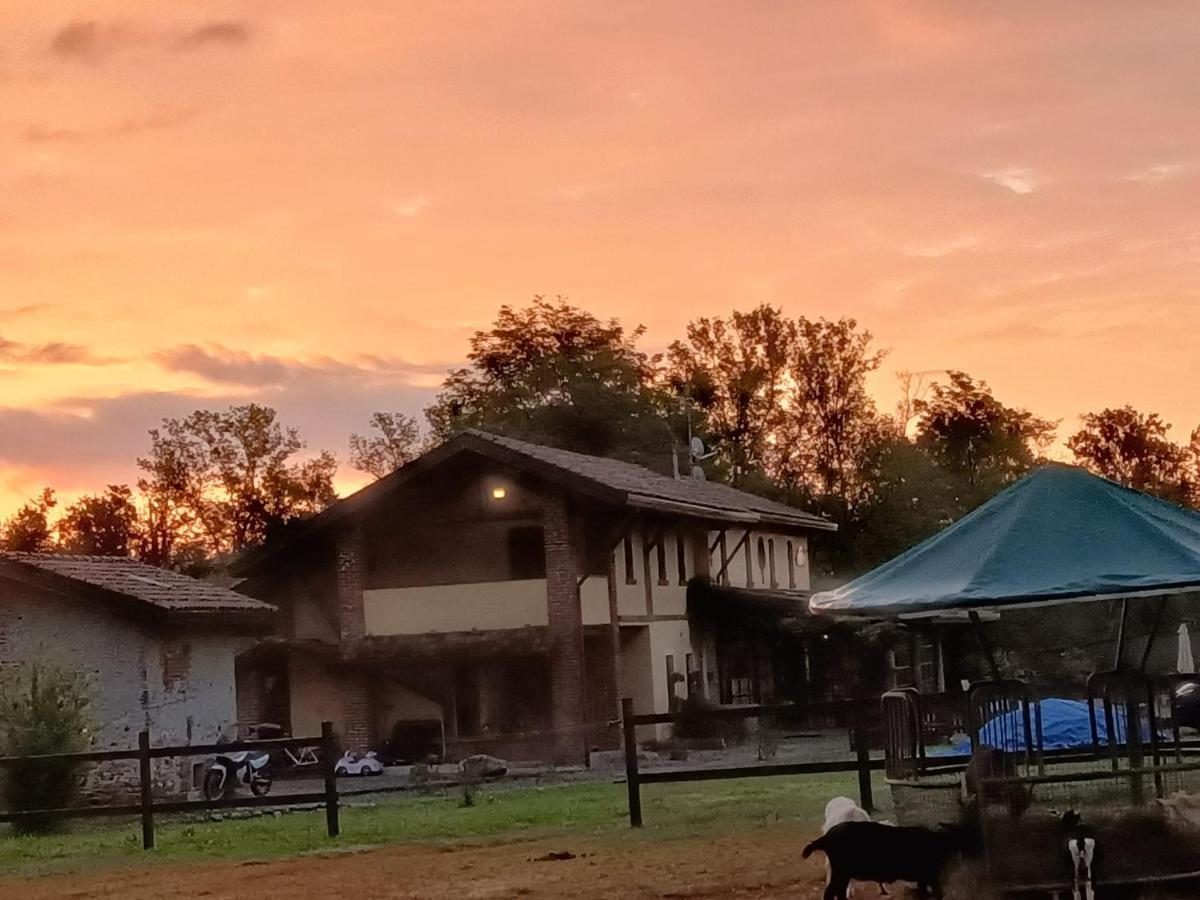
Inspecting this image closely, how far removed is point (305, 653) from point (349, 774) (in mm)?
5259

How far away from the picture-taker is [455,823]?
20.5 meters

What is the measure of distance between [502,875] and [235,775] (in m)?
12.4

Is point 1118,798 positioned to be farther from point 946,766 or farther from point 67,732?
point 67,732

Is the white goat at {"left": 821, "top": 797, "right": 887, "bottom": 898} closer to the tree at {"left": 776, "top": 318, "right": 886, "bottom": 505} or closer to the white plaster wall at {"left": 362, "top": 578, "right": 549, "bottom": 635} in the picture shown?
the white plaster wall at {"left": 362, "top": 578, "right": 549, "bottom": 635}

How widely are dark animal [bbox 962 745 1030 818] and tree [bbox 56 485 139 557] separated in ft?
209

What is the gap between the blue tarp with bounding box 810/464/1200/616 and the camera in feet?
38.0

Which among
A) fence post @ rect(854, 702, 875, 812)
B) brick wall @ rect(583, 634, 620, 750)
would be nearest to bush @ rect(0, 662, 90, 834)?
fence post @ rect(854, 702, 875, 812)

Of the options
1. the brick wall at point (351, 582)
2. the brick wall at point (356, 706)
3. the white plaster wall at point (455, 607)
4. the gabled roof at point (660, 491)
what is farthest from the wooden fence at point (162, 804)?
the brick wall at point (356, 706)

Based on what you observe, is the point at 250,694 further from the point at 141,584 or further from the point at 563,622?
the point at 141,584

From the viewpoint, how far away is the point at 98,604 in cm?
2844

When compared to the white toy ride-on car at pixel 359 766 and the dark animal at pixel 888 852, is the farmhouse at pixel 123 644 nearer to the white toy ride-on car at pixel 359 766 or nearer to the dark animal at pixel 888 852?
the white toy ride-on car at pixel 359 766

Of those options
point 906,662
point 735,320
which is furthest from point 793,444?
point 906,662

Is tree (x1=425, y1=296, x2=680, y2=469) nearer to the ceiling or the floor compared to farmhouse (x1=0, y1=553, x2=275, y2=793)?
nearer to the ceiling

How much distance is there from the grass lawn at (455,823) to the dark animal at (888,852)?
628 cm
